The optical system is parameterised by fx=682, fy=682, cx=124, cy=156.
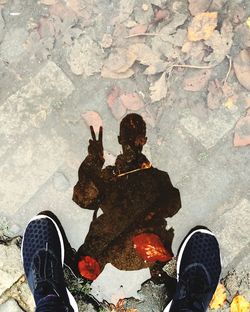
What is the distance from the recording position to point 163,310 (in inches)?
179

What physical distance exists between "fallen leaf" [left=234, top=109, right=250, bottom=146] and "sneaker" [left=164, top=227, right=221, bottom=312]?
62 centimetres

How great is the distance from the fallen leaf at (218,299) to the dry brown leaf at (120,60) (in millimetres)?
1595

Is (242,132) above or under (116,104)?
under

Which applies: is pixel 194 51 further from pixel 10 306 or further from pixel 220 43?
pixel 10 306

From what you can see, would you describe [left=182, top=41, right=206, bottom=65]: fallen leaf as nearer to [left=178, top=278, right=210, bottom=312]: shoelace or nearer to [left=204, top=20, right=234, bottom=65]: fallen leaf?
[left=204, top=20, right=234, bottom=65]: fallen leaf

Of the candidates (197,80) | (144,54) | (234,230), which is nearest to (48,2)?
(144,54)

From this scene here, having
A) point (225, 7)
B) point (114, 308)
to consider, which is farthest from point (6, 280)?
point (225, 7)

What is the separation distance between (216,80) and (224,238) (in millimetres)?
1057

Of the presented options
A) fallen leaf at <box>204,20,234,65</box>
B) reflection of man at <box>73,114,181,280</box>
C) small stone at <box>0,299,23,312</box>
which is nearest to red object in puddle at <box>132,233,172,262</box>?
reflection of man at <box>73,114,181,280</box>

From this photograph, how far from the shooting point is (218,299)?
178 inches

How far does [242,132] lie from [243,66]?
1.44ft

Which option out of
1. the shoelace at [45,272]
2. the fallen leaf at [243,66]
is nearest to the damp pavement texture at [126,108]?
the fallen leaf at [243,66]

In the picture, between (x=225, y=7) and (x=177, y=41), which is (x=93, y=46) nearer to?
(x=177, y=41)

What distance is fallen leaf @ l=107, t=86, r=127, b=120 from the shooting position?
455cm
